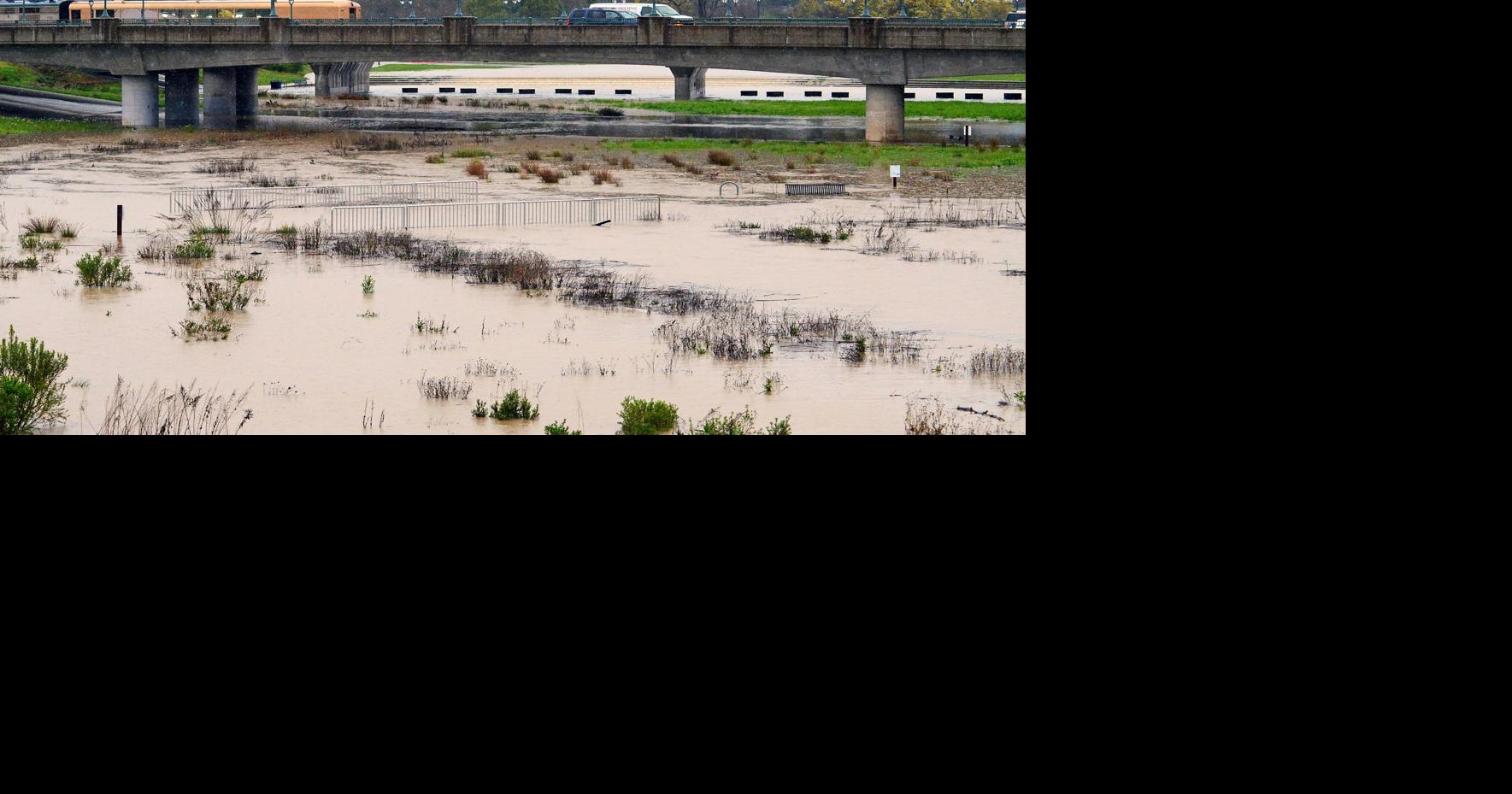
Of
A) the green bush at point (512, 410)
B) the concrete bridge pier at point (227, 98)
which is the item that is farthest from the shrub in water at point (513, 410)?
the concrete bridge pier at point (227, 98)

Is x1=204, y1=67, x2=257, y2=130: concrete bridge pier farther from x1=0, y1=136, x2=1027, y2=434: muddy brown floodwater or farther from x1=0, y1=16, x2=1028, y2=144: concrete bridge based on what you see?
x1=0, y1=136, x2=1027, y2=434: muddy brown floodwater

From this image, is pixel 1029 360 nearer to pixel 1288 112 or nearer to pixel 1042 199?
pixel 1042 199

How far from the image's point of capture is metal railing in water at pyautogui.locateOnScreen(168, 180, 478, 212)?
48.4 metres

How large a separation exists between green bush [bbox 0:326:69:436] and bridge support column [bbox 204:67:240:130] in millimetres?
67550

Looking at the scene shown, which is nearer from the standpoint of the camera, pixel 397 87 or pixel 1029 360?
pixel 1029 360

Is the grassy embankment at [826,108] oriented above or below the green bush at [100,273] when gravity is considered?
above

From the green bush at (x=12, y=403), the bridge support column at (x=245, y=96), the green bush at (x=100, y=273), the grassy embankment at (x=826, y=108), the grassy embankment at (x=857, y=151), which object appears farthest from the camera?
the grassy embankment at (x=826, y=108)

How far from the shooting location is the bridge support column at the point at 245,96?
8875 centimetres

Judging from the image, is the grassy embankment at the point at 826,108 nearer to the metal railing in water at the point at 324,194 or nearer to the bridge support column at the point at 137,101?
the bridge support column at the point at 137,101

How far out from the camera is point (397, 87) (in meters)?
136

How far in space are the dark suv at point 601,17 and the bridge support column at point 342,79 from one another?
2651 cm

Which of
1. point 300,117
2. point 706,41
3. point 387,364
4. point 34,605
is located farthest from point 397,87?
point 34,605

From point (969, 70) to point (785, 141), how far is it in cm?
869

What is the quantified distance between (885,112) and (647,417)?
58.3 meters
